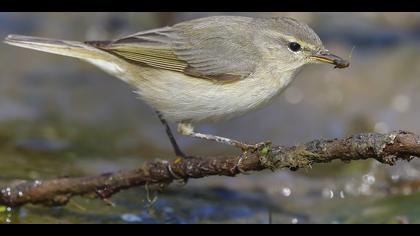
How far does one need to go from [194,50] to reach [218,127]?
2846mm

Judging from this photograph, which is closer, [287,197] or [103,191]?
[103,191]

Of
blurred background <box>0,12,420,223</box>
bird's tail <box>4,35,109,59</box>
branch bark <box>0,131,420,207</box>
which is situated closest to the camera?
branch bark <box>0,131,420,207</box>

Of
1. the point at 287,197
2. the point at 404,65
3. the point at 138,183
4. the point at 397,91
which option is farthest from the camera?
the point at 404,65

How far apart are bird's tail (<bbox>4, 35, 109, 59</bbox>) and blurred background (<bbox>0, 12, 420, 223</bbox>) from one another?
45.3 inches

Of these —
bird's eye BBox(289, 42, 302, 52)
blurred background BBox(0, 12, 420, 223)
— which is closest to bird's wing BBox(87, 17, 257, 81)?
bird's eye BBox(289, 42, 302, 52)

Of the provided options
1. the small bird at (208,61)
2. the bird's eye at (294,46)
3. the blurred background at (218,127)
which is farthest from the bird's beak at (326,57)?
the blurred background at (218,127)

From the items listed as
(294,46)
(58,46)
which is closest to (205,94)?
(294,46)

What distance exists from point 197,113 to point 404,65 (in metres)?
4.81

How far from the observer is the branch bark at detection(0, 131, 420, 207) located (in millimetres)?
4547

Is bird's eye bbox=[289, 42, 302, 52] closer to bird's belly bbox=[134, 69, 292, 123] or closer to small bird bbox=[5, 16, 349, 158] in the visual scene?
small bird bbox=[5, 16, 349, 158]

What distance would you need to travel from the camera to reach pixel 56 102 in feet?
31.8
